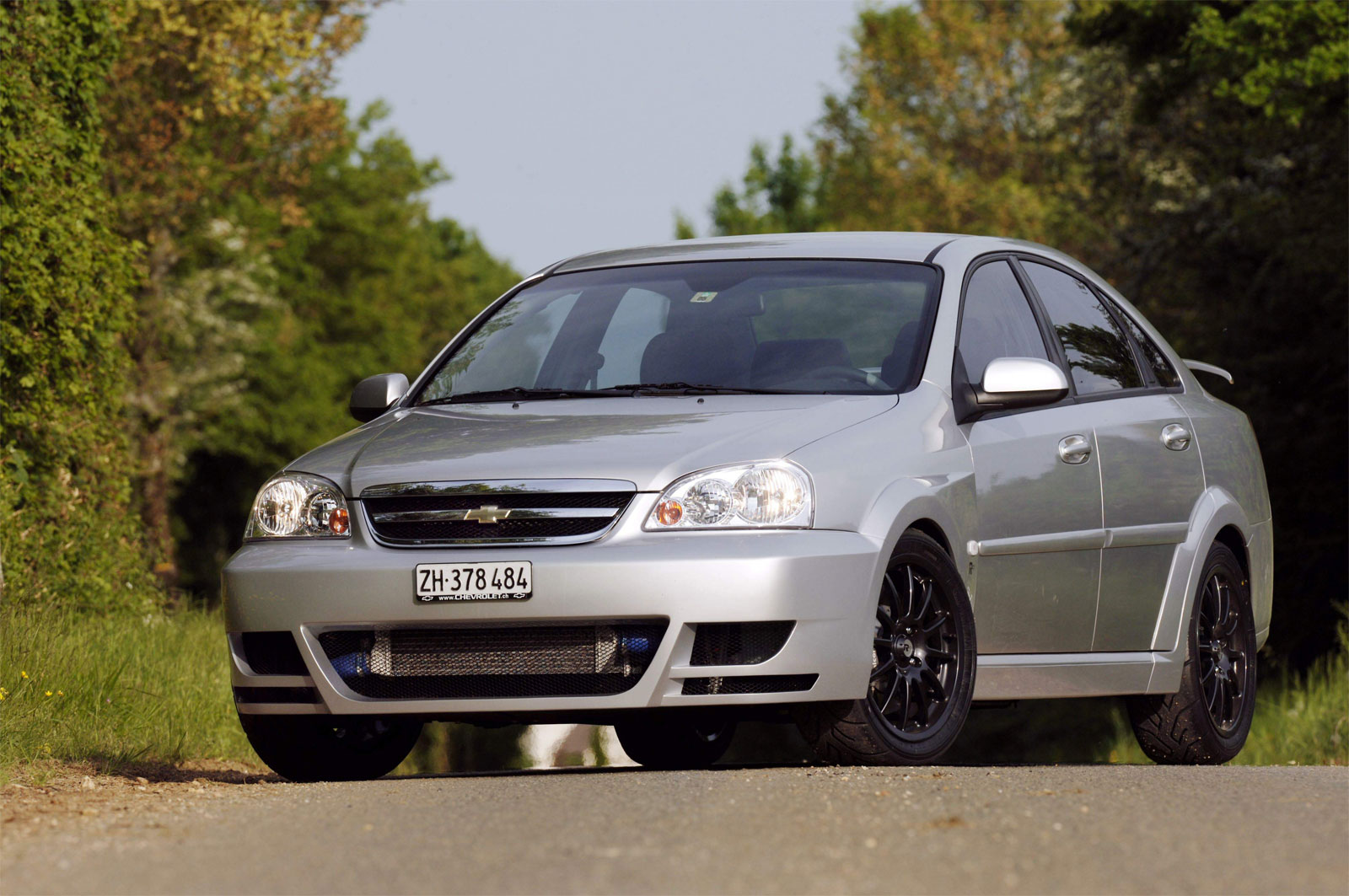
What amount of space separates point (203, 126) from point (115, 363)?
14.3 metres

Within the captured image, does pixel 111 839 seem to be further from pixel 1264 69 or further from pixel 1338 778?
pixel 1264 69

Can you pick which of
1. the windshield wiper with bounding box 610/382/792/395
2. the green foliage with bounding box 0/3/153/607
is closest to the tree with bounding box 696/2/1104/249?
the green foliage with bounding box 0/3/153/607

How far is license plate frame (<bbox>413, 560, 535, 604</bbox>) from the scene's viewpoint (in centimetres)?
589

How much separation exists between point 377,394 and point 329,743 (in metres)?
1.34

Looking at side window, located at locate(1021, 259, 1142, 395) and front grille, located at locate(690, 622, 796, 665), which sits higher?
side window, located at locate(1021, 259, 1142, 395)

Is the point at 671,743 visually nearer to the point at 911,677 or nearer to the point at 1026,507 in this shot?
the point at 1026,507

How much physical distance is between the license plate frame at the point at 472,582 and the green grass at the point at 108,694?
6.06 ft

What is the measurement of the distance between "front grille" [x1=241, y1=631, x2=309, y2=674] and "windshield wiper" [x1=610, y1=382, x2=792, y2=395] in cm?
143

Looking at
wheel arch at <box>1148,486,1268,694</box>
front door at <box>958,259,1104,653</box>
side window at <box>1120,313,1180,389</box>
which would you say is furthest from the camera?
side window at <box>1120,313,1180,389</box>

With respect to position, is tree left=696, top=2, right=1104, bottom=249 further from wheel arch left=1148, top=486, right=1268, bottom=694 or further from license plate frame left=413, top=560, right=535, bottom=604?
license plate frame left=413, top=560, right=535, bottom=604

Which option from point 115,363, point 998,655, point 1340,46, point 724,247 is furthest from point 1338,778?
point 1340,46

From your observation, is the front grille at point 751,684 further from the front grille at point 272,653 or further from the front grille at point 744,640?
the front grille at point 272,653

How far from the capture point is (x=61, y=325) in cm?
1153

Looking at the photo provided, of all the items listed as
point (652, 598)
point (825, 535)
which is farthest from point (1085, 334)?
point (652, 598)
